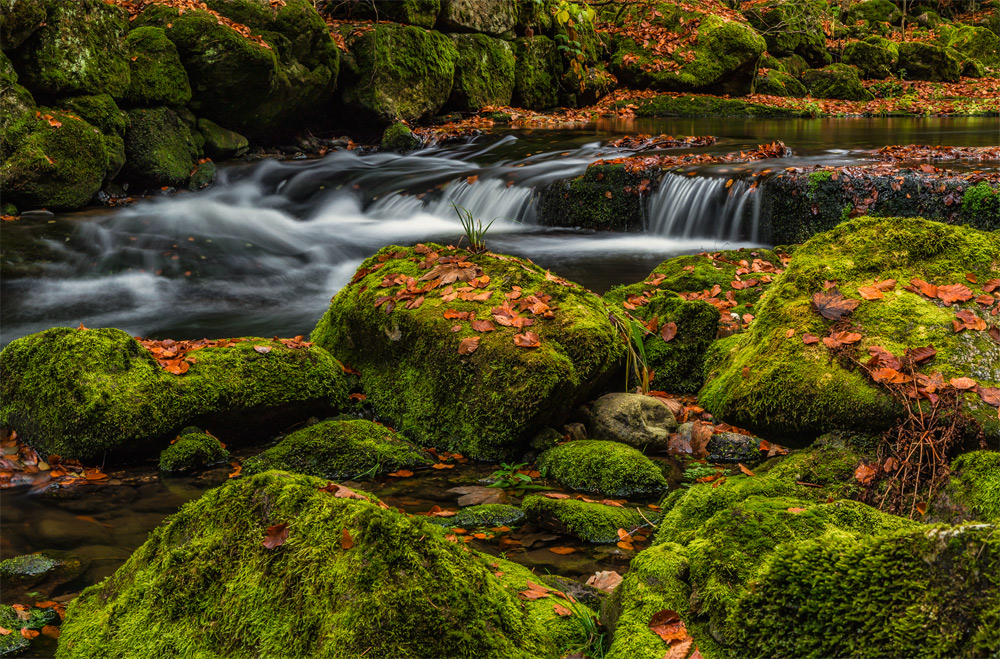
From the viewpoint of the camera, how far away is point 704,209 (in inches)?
409

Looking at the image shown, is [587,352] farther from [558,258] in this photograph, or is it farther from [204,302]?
[204,302]

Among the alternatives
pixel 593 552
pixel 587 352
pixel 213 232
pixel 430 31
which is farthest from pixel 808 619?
pixel 430 31

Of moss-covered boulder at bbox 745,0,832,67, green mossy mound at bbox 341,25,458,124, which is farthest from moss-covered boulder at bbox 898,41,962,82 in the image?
green mossy mound at bbox 341,25,458,124

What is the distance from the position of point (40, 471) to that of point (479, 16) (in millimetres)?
17158

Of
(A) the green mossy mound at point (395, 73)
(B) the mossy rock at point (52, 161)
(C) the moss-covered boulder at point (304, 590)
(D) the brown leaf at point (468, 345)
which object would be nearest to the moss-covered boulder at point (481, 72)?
(A) the green mossy mound at point (395, 73)

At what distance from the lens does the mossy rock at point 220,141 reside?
13.8 metres

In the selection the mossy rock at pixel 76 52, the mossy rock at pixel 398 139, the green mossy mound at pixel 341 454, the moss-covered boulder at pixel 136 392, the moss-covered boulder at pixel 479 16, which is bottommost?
the green mossy mound at pixel 341 454

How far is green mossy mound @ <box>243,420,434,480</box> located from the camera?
14.7 feet

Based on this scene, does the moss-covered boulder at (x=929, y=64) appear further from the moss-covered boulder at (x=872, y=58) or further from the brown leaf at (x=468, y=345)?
the brown leaf at (x=468, y=345)

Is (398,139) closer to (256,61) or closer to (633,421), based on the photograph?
(256,61)

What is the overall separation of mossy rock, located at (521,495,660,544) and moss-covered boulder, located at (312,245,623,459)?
0.86 meters

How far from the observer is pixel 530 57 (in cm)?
2033

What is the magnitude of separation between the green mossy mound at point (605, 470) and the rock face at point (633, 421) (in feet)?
0.89

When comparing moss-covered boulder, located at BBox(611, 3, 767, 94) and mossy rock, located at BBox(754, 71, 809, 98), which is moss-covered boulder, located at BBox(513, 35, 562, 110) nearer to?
moss-covered boulder, located at BBox(611, 3, 767, 94)
